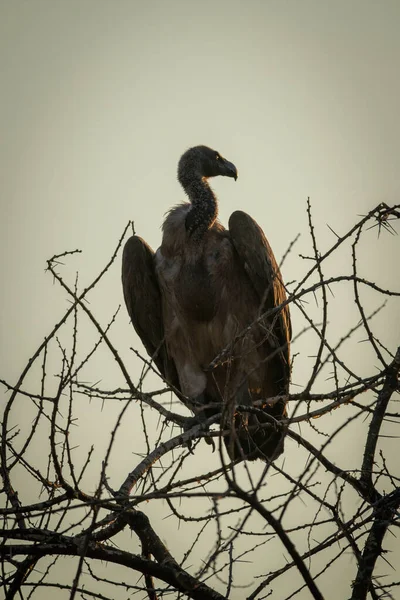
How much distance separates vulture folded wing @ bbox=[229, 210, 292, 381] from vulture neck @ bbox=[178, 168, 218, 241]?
26 cm

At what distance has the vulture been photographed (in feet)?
19.9

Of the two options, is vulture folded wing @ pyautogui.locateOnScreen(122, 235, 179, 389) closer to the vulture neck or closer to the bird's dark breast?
the bird's dark breast

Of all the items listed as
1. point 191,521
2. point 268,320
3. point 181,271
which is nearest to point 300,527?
point 191,521

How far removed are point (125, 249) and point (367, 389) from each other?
317 centimetres

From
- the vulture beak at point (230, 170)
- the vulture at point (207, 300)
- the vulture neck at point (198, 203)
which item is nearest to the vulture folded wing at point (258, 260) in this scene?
the vulture at point (207, 300)

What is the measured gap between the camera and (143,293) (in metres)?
6.35

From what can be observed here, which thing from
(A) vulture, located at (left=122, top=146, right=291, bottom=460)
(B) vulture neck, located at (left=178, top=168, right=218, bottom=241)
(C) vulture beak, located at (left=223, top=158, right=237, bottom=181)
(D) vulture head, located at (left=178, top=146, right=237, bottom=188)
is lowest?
(A) vulture, located at (left=122, top=146, right=291, bottom=460)

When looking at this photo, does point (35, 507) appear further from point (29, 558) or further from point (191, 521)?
point (191, 521)

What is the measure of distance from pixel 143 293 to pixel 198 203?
0.91m

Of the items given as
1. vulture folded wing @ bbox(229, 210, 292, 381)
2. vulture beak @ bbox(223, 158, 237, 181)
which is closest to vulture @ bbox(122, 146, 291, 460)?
vulture folded wing @ bbox(229, 210, 292, 381)

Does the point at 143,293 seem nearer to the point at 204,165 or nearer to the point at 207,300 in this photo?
the point at 207,300

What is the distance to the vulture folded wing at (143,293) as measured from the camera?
6328mm

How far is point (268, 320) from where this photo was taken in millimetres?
5906

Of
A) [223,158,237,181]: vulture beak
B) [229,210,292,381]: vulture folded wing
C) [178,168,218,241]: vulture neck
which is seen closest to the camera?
[229,210,292,381]: vulture folded wing
